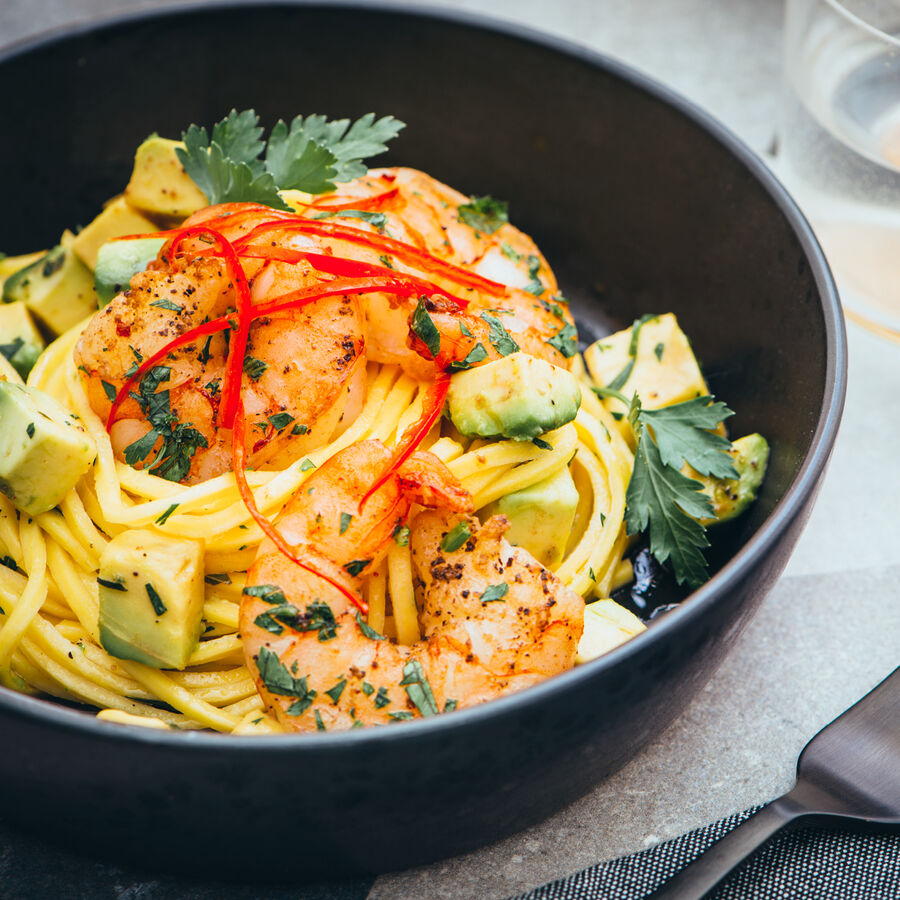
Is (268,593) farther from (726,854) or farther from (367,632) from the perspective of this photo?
(726,854)

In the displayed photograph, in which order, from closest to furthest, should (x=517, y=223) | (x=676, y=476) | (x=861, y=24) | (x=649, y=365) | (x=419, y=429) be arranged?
(x=419, y=429)
(x=676, y=476)
(x=649, y=365)
(x=861, y=24)
(x=517, y=223)

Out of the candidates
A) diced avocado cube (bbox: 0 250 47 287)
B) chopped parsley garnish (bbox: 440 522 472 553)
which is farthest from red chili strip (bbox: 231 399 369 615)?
diced avocado cube (bbox: 0 250 47 287)

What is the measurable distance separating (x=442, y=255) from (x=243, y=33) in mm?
1378

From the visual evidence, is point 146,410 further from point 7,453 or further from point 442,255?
point 442,255

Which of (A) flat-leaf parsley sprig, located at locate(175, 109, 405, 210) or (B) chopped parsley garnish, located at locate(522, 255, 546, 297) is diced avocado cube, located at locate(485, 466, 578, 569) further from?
(A) flat-leaf parsley sprig, located at locate(175, 109, 405, 210)

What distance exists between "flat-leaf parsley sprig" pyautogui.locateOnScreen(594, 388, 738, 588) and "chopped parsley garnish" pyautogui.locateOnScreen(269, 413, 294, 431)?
95 cm

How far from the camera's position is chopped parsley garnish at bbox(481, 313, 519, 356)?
2.58 m

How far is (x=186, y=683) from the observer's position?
8.06 feet

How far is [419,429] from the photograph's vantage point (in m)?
2.45

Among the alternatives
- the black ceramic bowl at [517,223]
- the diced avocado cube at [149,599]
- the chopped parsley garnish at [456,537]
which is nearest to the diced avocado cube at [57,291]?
the black ceramic bowl at [517,223]

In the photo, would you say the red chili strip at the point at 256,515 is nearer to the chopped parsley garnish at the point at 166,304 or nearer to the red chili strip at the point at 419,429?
the red chili strip at the point at 419,429

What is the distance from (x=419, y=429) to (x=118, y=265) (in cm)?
103

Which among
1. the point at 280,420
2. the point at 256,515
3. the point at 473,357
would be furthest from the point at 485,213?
the point at 256,515

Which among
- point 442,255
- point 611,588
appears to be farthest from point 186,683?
point 442,255
